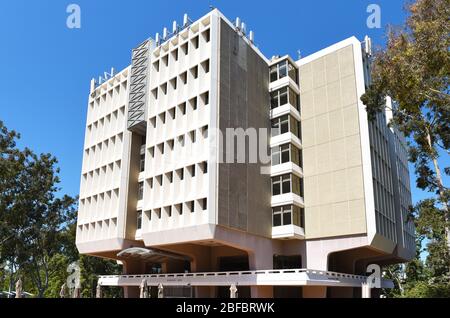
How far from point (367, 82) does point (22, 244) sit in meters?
41.3

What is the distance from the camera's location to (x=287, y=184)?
36.4 meters

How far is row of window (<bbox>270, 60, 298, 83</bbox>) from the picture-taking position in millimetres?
40156

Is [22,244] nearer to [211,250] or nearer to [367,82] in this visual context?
[211,250]

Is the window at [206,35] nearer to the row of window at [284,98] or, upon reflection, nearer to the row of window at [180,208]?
the row of window at [284,98]

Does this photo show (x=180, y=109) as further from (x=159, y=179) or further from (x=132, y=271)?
(x=132, y=271)

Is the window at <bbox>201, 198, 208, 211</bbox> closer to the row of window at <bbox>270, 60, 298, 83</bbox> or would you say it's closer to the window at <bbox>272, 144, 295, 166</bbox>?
the window at <bbox>272, 144, 295, 166</bbox>

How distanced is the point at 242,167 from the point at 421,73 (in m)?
16.9

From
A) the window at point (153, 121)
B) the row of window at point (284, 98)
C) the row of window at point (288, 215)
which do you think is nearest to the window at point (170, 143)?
the window at point (153, 121)

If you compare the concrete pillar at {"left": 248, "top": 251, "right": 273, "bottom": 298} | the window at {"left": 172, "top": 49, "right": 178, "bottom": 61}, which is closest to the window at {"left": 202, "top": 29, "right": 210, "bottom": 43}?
the window at {"left": 172, "top": 49, "right": 178, "bottom": 61}

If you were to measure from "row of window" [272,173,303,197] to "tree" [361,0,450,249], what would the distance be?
10.0 metres

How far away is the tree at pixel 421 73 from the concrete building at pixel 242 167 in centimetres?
599

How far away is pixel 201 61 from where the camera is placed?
116ft

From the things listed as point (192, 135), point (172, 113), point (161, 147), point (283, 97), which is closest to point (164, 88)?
point (172, 113)

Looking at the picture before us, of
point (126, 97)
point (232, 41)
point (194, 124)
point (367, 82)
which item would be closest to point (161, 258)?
point (194, 124)
